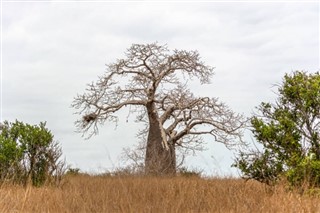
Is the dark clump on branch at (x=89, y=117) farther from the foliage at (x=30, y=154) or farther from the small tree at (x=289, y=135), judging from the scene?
the small tree at (x=289, y=135)

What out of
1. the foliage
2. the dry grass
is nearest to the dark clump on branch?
the foliage

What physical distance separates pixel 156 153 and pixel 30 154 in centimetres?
719

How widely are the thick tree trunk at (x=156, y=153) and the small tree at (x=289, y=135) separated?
887 cm

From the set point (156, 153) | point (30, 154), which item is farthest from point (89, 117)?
point (30, 154)

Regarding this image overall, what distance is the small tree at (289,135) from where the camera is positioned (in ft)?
31.0

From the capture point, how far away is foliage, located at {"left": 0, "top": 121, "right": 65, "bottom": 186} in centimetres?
1252

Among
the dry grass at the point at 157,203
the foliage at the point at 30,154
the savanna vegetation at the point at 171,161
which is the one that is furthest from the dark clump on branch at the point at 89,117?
the dry grass at the point at 157,203

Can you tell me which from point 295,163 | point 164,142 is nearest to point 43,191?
point 295,163

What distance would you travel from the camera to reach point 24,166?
12758 mm

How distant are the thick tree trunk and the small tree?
887 cm

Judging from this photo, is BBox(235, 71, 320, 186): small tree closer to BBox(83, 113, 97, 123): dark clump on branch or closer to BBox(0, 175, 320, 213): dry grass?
BBox(0, 175, 320, 213): dry grass

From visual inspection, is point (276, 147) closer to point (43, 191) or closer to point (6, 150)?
point (43, 191)

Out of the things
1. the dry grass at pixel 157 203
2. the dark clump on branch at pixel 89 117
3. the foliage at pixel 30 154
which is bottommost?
the dry grass at pixel 157 203

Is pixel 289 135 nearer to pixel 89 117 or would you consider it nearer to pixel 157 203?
pixel 157 203
